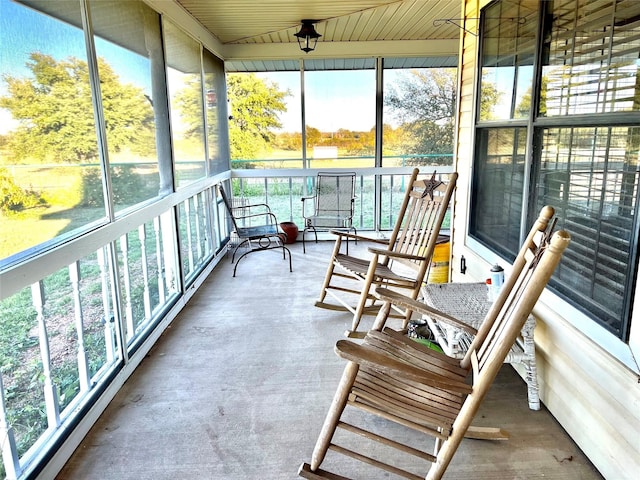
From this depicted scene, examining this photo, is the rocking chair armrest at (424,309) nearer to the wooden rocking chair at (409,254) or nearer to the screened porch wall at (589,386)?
the screened porch wall at (589,386)

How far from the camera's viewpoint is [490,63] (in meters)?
3.01

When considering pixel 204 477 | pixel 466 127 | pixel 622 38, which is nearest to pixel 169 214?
pixel 204 477

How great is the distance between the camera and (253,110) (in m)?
5.64

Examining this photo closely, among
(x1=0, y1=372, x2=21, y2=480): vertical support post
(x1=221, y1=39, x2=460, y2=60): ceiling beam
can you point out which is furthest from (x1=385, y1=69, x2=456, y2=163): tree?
(x1=0, y1=372, x2=21, y2=480): vertical support post

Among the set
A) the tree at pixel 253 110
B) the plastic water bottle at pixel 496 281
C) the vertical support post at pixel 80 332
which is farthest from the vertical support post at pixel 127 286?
the tree at pixel 253 110

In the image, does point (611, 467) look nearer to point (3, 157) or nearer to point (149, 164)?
point (3, 157)

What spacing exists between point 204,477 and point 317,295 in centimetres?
213

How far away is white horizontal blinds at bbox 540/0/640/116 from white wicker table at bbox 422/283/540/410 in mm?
1017

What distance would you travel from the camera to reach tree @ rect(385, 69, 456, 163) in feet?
18.0

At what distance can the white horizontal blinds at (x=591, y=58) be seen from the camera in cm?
168

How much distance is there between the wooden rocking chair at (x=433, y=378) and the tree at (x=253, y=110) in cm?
414

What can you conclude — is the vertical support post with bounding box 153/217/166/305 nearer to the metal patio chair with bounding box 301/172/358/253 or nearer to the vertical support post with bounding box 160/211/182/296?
the vertical support post with bounding box 160/211/182/296

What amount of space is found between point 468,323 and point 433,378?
0.87 meters

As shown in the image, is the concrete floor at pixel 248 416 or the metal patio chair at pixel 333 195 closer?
the concrete floor at pixel 248 416
